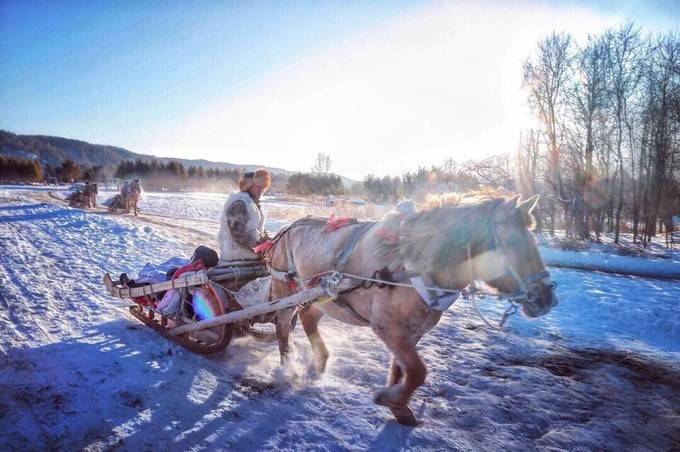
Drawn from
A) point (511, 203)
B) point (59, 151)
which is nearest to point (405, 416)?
point (511, 203)

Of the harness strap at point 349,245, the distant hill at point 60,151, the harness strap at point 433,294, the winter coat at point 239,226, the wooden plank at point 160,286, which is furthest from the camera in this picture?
the distant hill at point 60,151

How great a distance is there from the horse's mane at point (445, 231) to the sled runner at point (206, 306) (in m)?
1.66

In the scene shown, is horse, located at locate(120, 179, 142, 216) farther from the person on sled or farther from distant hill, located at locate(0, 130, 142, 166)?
Answer: distant hill, located at locate(0, 130, 142, 166)

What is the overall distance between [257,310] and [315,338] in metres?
0.87

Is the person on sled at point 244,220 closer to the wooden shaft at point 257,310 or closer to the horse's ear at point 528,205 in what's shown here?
the wooden shaft at point 257,310

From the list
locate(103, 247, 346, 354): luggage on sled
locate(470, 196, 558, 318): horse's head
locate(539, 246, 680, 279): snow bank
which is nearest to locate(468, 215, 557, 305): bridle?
locate(470, 196, 558, 318): horse's head

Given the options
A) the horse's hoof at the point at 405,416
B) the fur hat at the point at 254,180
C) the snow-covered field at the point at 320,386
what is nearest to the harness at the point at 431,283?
the horse's hoof at the point at 405,416

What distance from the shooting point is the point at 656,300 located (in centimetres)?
742

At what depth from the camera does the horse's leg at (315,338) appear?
406 centimetres

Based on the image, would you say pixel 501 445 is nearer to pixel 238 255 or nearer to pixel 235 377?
pixel 235 377

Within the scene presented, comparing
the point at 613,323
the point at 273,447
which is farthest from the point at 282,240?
the point at 613,323

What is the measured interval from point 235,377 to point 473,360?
273 centimetres

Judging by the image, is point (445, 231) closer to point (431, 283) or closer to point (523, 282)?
point (431, 283)

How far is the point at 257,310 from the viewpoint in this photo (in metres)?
3.66
